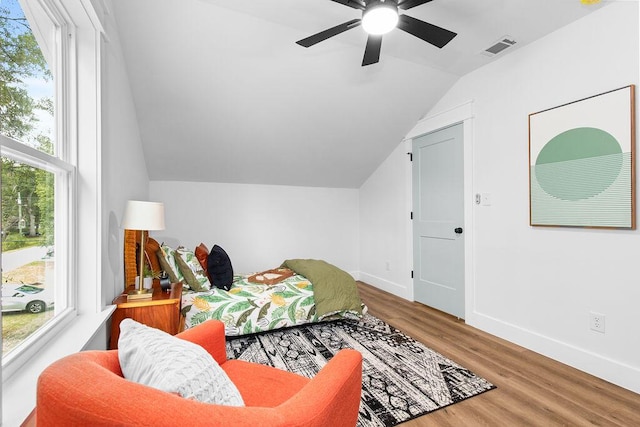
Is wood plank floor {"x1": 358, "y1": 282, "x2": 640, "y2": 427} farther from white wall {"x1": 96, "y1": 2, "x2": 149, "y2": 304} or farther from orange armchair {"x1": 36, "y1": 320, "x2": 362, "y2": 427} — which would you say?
white wall {"x1": 96, "y1": 2, "x2": 149, "y2": 304}

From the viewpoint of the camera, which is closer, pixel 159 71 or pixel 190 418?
pixel 190 418

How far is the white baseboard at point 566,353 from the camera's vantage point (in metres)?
1.96

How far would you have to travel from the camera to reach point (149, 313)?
1.90m

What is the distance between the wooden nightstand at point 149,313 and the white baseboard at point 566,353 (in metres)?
2.77

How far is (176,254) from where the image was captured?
2.68 metres

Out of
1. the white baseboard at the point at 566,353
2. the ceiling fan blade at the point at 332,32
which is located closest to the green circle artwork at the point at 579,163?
the white baseboard at the point at 566,353

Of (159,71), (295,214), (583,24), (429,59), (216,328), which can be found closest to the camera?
(216,328)

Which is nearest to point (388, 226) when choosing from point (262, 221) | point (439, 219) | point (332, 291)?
point (439, 219)

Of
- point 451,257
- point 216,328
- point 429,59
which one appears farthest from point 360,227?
point 216,328

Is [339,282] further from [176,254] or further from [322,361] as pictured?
[176,254]

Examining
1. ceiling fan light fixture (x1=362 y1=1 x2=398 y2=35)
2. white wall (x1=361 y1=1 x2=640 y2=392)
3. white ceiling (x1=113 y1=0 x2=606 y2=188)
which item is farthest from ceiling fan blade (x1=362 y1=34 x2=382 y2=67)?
white wall (x1=361 y1=1 x2=640 y2=392)

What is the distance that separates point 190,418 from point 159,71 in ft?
9.54

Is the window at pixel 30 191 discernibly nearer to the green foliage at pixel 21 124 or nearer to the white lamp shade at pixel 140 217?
the green foliage at pixel 21 124

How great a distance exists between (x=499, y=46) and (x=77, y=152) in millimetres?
3326
